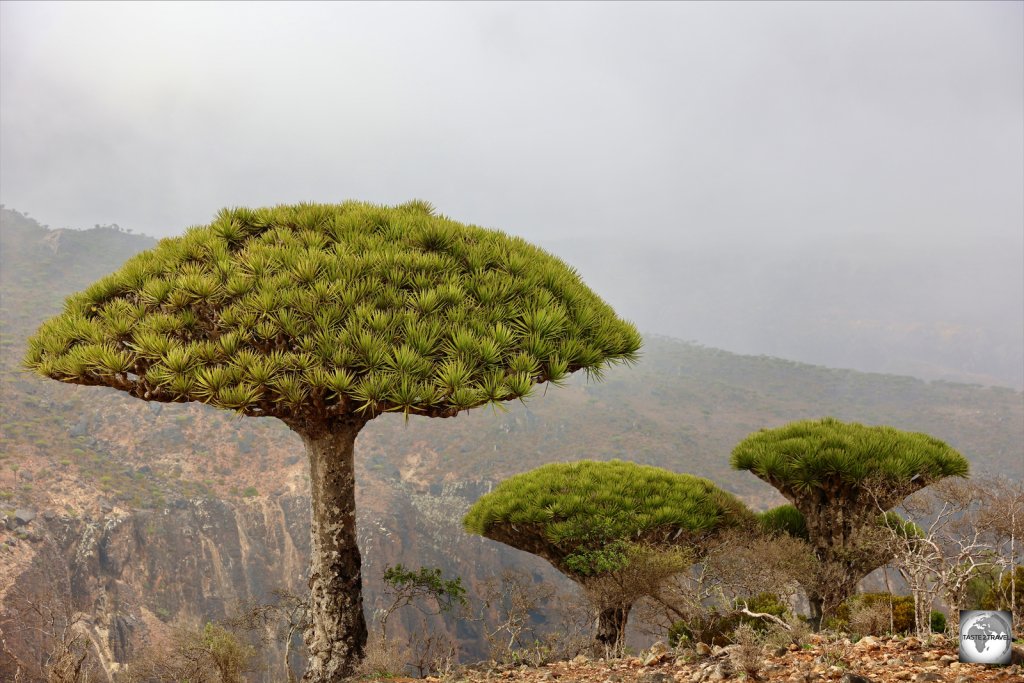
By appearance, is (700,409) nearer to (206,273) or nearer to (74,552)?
(74,552)

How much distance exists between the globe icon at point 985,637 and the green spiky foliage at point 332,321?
4.30 m

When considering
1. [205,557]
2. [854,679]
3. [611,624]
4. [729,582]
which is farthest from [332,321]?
[205,557]

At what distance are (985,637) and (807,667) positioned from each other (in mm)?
1492

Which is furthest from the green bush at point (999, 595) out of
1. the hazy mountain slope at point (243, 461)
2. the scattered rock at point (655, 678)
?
the hazy mountain slope at point (243, 461)

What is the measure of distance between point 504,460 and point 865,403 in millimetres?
57948

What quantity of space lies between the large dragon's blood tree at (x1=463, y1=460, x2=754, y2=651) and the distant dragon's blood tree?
1474mm

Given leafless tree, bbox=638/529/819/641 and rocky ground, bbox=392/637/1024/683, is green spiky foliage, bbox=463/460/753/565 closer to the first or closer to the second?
leafless tree, bbox=638/529/819/641

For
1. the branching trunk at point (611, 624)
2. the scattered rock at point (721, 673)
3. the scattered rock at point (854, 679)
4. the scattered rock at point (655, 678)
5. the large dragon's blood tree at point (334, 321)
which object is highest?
the large dragon's blood tree at point (334, 321)

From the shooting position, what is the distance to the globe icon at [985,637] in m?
5.68

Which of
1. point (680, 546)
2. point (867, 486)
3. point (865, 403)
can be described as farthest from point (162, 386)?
point (865, 403)

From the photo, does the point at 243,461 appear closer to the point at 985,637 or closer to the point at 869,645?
the point at 869,645

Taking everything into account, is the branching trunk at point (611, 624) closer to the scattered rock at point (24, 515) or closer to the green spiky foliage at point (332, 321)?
the green spiky foliage at point (332, 321)

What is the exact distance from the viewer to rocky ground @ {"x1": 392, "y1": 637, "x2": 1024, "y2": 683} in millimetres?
5656

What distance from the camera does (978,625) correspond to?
19.0 feet
